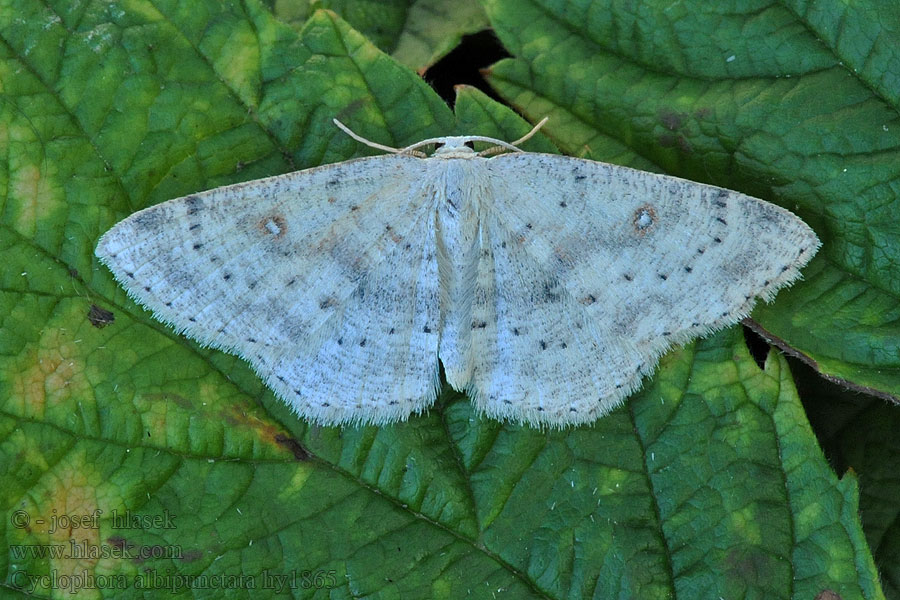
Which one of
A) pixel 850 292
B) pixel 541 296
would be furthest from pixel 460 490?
pixel 850 292

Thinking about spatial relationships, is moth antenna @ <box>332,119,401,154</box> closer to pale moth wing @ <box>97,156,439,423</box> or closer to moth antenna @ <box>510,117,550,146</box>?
pale moth wing @ <box>97,156,439,423</box>

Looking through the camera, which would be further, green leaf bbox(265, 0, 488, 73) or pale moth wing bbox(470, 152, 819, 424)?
green leaf bbox(265, 0, 488, 73)

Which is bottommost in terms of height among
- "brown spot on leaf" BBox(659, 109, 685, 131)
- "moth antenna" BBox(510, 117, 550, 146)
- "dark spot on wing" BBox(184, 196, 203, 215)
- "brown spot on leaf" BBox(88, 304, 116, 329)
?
"brown spot on leaf" BBox(88, 304, 116, 329)

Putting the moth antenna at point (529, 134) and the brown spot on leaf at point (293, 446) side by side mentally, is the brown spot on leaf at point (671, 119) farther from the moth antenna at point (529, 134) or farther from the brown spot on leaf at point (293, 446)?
the brown spot on leaf at point (293, 446)

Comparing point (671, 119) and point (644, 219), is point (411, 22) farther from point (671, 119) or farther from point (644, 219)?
point (644, 219)

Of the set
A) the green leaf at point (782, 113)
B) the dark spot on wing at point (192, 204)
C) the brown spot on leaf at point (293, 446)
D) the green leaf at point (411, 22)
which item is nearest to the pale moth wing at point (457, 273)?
the dark spot on wing at point (192, 204)

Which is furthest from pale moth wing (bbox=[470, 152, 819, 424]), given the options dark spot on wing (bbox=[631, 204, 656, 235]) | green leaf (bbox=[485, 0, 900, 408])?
green leaf (bbox=[485, 0, 900, 408])

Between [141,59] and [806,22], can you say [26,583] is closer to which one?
[141,59]
